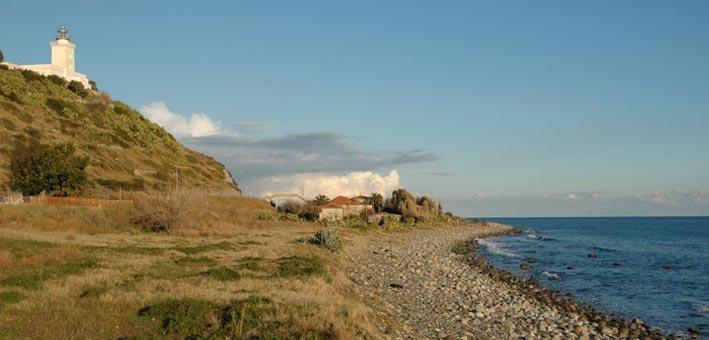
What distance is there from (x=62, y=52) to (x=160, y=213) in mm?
84015

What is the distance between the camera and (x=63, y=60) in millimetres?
108188

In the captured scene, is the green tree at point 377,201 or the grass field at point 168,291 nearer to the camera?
the grass field at point 168,291

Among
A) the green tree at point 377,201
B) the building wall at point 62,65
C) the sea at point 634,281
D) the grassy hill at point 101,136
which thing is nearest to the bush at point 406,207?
the green tree at point 377,201

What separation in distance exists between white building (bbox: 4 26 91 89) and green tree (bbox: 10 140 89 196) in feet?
208

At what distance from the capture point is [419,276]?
30938mm

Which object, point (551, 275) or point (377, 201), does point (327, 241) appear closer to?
point (551, 275)

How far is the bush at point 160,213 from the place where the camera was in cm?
4047

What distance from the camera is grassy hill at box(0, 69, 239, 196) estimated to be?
6850cm

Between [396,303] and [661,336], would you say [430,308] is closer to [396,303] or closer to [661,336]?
[396,303]

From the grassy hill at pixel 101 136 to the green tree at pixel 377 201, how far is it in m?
28.3

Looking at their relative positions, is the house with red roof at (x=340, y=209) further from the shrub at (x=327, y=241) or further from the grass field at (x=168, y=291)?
the grass field at (x=168, y=291)

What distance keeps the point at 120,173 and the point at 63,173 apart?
2553 cm

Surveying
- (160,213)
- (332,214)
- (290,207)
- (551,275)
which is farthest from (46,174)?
(551,275)

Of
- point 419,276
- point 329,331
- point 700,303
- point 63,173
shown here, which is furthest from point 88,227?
point 700,303
